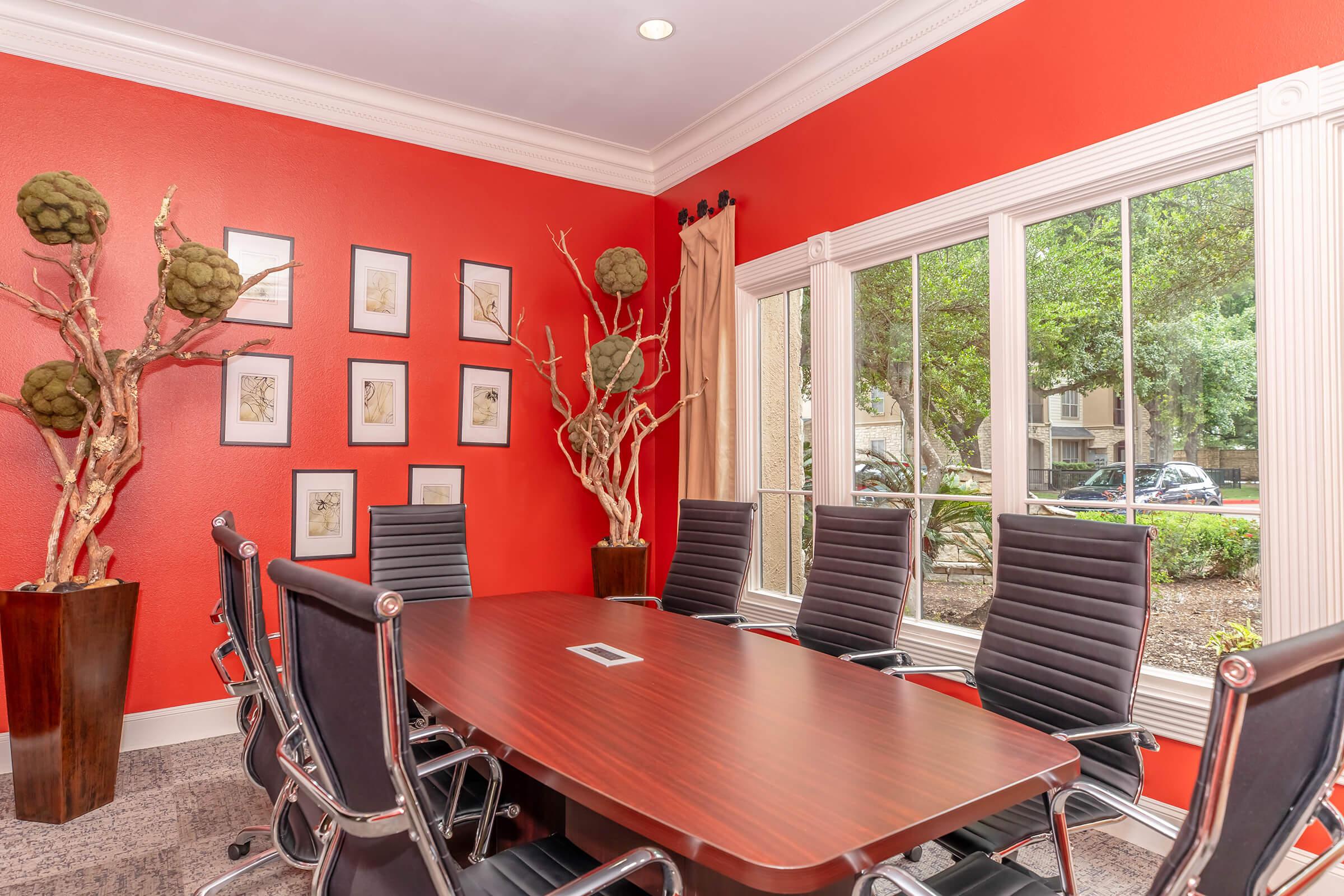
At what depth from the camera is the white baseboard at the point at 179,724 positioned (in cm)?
376

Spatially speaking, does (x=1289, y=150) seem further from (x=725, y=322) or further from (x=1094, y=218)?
(x=725, y=322)

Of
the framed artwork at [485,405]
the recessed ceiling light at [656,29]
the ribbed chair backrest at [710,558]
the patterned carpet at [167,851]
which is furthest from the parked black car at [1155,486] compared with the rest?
the framed artwork at [485,405]

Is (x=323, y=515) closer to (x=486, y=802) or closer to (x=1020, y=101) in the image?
(x=486, y=802)

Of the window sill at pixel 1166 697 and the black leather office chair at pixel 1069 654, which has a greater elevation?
the black leather office chair at pixel 1069 654

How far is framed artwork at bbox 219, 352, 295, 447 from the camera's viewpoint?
4.02 metres

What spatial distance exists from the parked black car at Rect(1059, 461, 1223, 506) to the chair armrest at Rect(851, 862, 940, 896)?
2119 mm

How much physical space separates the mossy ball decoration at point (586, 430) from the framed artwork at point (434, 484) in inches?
29.1

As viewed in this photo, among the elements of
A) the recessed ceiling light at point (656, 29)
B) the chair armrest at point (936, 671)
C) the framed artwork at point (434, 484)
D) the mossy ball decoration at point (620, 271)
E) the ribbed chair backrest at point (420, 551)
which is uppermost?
the recessed ceiling light at point (656, 29)

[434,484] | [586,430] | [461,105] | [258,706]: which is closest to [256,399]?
[434,484]

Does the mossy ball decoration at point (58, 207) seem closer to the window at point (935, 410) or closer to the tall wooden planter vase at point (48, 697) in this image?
the tall wooden planter vase at point (48, 697)

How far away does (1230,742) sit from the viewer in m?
0.92

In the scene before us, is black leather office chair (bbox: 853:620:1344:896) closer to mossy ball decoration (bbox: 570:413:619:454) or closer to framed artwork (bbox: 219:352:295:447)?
mossy ball decoration (bbox: 570:413:619:454)

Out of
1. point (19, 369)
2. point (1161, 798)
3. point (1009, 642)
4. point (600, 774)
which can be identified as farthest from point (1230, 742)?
point (19, 369)

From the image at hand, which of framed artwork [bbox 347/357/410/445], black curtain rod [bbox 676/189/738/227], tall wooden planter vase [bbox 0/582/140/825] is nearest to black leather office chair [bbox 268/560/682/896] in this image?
tall wooden planter vase [bbox 0/582/140/825]
